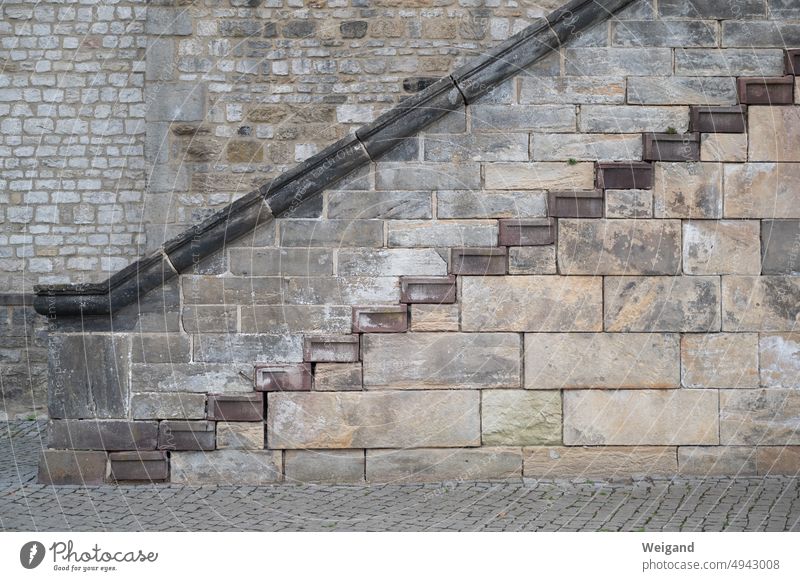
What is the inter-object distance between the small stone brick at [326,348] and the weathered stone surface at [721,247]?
2371mm

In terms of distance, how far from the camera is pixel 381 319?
6125 mm

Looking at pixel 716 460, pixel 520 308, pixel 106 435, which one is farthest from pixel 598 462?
pixel 106 435

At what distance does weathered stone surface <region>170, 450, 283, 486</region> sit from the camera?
6121 millimetres

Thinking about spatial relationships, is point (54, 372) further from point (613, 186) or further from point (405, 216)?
point (613, 186)

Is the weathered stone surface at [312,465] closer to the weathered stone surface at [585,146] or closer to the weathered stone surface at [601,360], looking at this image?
the weathered stone surface at [601,360]

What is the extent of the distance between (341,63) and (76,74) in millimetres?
3430

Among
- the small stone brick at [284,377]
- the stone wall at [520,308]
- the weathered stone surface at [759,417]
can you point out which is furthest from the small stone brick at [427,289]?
the weathered stone surface at [759,417]

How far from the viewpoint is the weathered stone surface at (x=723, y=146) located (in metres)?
6.22

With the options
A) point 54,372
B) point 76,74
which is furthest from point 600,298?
point 76,74

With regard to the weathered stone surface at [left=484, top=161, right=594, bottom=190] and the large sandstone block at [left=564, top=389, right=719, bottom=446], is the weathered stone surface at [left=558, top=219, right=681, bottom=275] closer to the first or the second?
the weathered stone surface at [left=484, top=161, right=594, bottom=190]

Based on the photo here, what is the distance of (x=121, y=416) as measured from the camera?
6.13m

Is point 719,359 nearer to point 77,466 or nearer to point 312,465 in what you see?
point 312,465

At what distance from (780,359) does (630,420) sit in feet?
3.68

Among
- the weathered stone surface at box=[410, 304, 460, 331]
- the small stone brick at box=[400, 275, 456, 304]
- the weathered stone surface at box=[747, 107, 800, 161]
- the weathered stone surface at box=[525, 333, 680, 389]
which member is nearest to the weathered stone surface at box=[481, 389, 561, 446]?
the weathered stone surface at box=[525, 333, 680, 389]
